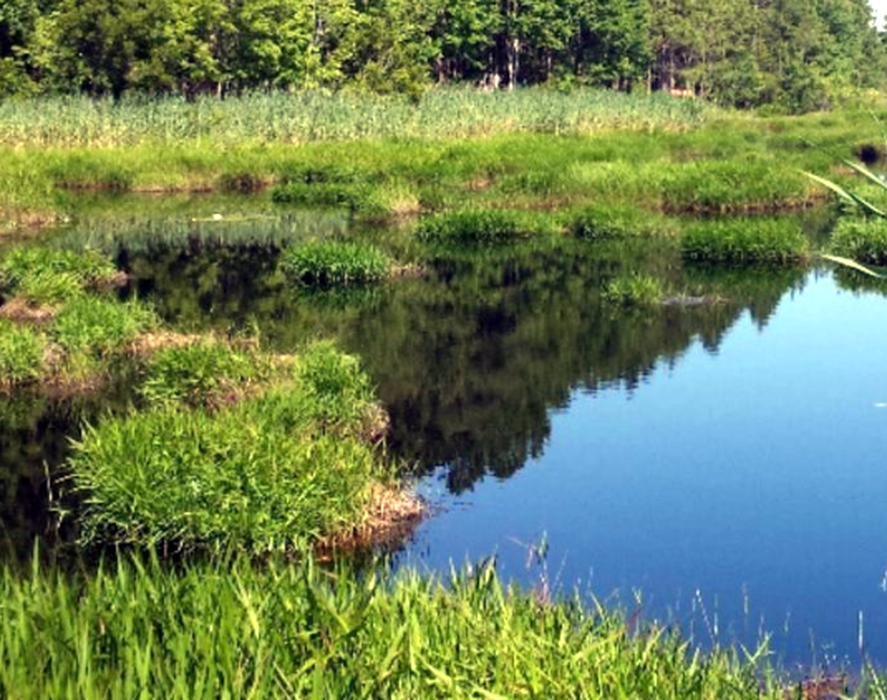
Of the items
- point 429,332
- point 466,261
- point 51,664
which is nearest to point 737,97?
point 466,261

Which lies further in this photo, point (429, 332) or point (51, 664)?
point (429, 332)

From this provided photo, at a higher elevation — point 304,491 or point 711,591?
point 304,491

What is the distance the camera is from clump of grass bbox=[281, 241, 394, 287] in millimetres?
25516

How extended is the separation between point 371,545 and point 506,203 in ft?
82.2

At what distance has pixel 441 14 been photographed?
243 feet

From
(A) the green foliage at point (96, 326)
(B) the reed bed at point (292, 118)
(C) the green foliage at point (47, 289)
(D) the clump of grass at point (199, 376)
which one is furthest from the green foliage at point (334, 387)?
(B) the reed bed at point (292, 118)

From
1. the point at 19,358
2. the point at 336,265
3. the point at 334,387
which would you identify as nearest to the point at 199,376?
the point at 334,387

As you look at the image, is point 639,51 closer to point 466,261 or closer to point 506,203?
point 506,203

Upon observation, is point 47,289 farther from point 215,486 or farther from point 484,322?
point 215,486

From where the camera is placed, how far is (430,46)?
7194 cm

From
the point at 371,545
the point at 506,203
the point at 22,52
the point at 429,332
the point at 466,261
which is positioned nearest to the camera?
the point at 371,545

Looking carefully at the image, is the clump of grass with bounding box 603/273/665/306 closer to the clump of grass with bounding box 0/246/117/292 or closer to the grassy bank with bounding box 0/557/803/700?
the clump of grass with bounding box 0/246/117/292

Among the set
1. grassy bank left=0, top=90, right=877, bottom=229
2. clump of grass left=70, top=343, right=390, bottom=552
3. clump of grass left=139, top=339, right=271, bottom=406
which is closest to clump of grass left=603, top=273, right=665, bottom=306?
clump of grass left=139, top=339, right=271, bottom=406

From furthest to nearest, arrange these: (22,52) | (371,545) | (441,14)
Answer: (441,14), (22,52), (371,545)
